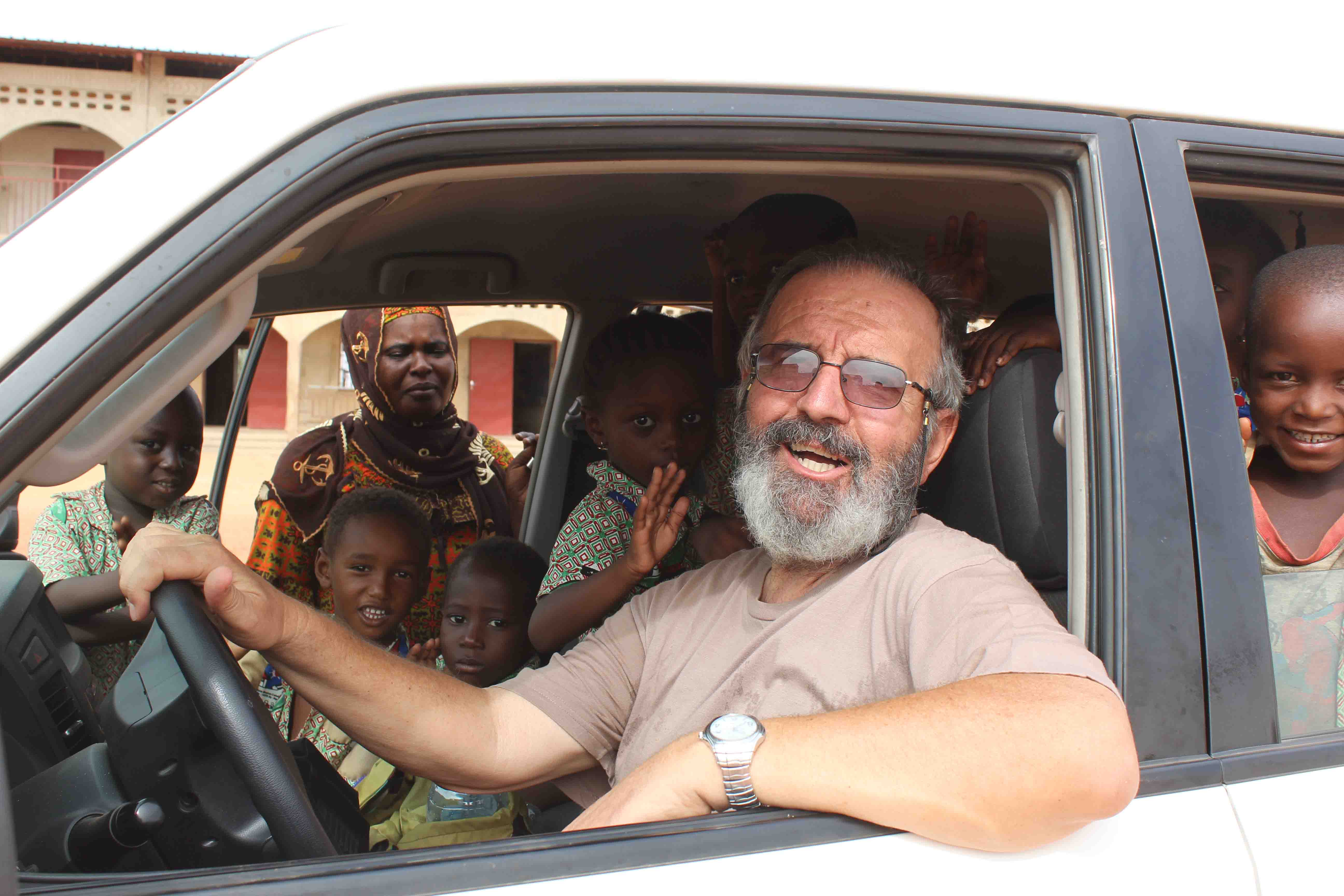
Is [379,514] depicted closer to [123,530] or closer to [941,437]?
[123,530]

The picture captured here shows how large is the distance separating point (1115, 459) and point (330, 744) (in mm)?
1936

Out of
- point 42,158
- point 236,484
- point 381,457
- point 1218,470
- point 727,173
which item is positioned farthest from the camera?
point 42,158

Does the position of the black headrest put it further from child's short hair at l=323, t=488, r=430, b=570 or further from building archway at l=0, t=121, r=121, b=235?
building archway at l=0, t=121, r=121, b=235

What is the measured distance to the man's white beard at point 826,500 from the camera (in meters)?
1.65

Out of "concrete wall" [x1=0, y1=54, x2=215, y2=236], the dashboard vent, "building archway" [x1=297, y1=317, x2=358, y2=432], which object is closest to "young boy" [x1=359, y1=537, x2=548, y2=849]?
the dashboard vent

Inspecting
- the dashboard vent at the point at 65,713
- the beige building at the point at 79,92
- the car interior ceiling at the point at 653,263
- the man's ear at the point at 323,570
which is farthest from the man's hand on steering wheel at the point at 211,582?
the beige building at the point at 79,92

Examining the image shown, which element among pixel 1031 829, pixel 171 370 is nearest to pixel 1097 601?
pixel 1031 829

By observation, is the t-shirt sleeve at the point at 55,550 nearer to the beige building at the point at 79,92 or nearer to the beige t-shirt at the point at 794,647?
the beige t-shirt at the point at 794,647

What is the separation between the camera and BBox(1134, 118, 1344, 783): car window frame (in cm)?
117

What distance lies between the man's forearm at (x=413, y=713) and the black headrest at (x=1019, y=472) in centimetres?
82

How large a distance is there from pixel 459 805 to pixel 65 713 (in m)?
0.81

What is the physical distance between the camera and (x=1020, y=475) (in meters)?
1.58

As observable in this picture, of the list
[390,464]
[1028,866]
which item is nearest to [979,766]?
[1028,866]

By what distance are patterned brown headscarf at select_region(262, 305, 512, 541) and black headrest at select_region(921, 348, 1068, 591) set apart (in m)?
2.23
